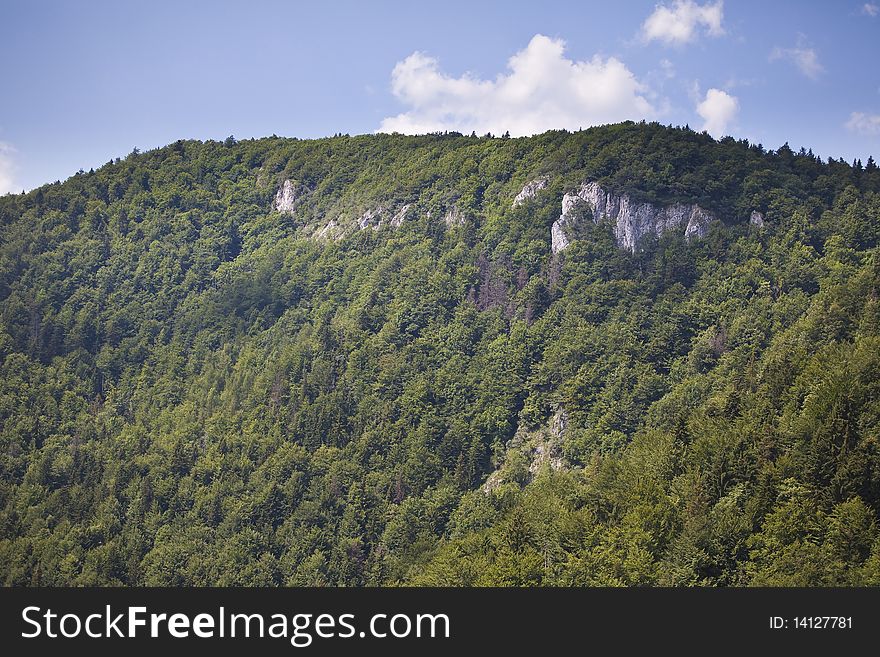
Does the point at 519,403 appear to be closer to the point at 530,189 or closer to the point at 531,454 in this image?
the point at 531,454

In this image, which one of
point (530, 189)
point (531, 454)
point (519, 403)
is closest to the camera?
point (531, 454)

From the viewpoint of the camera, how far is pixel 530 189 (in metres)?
194

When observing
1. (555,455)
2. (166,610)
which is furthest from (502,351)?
(166,610)

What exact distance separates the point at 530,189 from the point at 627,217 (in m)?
24.1

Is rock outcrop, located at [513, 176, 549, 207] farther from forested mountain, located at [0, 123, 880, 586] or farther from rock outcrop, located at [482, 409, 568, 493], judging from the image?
rock outcrop, located at [482, 409, 568, 493]

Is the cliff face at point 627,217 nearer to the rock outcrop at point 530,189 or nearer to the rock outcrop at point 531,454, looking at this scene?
the rock outcrop at point 530,189

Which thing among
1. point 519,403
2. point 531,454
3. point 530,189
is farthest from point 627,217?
point 531,454

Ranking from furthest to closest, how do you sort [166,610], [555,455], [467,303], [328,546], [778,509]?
[467,303]
[328,546]
[555,455]
[778,509]
[166,610]

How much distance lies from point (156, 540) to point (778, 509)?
11669 centimetres

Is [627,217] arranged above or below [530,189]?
below

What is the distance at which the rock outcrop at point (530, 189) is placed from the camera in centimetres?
19304

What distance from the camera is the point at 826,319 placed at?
112750mm

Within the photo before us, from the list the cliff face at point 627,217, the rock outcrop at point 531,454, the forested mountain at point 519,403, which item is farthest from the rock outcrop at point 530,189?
the rock outcrop at point 531,454

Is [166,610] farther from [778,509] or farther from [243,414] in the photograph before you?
[243,414]
